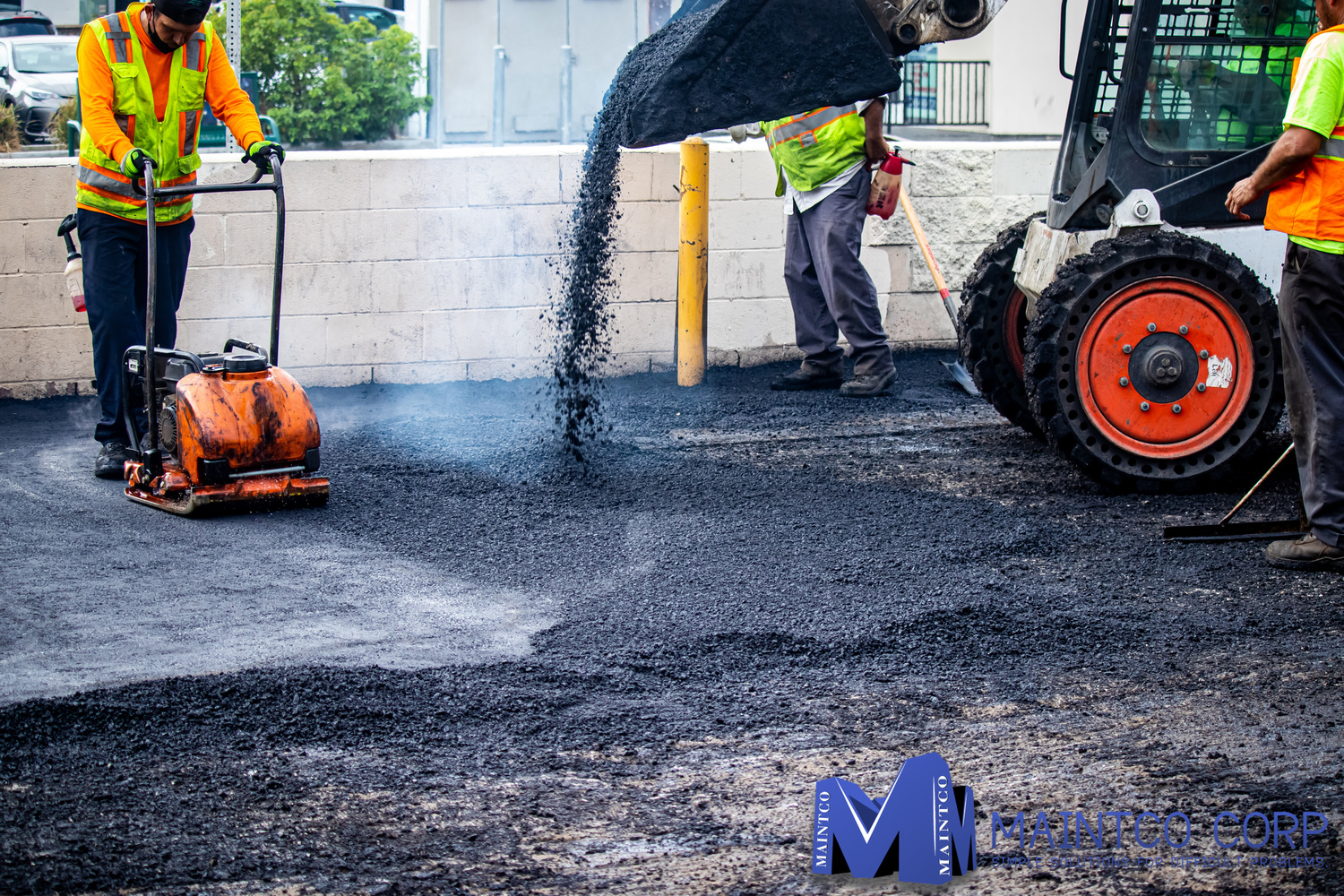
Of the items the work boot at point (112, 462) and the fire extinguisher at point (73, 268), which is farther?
the fire extinguisher at point (73, 268)

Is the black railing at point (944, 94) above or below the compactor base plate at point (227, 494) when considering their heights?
above

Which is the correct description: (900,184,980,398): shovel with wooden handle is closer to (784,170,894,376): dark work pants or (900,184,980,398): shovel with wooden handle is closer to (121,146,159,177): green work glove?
(784,170,894,376): dark work pants

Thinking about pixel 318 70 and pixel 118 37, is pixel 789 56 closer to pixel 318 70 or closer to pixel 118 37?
pixel 118 37

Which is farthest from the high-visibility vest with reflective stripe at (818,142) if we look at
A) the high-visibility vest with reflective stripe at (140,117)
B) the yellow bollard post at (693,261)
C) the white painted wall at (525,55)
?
the white painted wall at (525,55)

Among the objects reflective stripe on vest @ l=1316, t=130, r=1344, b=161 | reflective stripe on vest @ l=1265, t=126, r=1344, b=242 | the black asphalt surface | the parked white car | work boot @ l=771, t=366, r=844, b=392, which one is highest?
the parked white car

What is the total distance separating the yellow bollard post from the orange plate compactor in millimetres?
2820

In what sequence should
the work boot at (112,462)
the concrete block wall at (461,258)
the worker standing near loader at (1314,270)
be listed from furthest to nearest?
the concrete block wall at (461,258) → the work boot at (112,462) → the worker standing near loader at (1314,270)

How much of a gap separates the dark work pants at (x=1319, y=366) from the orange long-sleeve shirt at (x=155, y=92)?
4235 millimetres

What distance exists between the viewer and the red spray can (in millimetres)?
7492

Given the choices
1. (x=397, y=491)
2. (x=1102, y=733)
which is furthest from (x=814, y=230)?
(x=1102, y=733)

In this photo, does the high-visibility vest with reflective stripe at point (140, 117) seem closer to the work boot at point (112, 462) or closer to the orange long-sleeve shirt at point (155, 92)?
the orange long-sleeve shirt at point (155, 92)

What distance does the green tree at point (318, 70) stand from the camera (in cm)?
1911

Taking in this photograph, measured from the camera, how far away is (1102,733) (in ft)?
11.1

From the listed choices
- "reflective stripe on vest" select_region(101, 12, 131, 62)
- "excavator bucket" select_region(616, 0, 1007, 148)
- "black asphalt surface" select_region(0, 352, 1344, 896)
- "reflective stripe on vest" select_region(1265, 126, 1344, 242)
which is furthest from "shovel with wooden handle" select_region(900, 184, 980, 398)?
"reflective stripe on vest" select_region(101, 12, 131, 62)
